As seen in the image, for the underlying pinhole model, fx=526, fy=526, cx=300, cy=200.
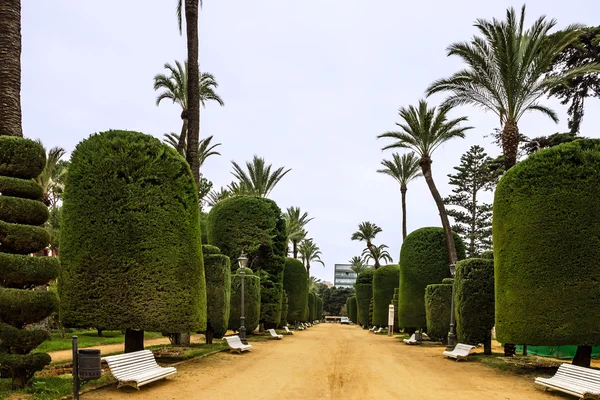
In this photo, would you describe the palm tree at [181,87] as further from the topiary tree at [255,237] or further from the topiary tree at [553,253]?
the topiary tree at [553,253]

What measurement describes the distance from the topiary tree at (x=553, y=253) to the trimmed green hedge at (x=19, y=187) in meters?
11.0

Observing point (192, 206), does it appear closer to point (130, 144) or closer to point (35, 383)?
point (130, 144)

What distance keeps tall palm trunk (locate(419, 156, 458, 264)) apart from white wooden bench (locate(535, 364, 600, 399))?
1466cm

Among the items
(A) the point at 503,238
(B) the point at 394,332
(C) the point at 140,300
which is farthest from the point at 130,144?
(B) the point at 394,332

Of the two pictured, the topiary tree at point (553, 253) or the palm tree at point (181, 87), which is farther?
the palm tree at point (181, 87)

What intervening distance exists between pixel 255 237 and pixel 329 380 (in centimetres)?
1580

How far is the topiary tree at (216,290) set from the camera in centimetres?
1859

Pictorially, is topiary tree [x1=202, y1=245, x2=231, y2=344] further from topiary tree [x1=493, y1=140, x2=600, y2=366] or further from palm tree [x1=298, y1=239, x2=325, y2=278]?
palm tree [x1=298, y1=239, x2=325, y2=278]

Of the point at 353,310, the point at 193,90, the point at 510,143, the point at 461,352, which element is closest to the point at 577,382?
the point at 461,352

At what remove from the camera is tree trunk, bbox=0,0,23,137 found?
10.9 metres

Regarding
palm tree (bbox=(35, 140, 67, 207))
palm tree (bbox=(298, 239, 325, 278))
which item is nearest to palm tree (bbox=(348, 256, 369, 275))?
→ palm tree (bbox=(298, 239, 325, 278))

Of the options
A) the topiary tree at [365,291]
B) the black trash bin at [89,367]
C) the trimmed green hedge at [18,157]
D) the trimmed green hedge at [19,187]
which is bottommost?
the topiary tree at [365,291]

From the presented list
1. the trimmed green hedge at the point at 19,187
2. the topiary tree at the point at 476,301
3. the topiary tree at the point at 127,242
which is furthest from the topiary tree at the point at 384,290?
the trimmed green hedge at the point at 19,187

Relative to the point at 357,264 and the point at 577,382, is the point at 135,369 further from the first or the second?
the point at 357,264
